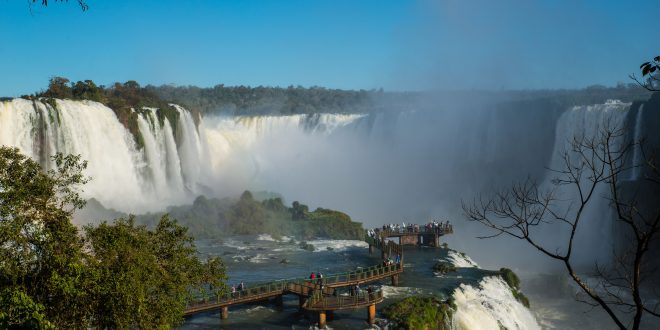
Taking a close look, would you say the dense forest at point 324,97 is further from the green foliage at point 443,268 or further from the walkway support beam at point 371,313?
the walkway support beam at point 371,313

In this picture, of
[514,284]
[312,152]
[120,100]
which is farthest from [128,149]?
[514,284]

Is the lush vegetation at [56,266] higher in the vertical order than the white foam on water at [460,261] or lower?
higher

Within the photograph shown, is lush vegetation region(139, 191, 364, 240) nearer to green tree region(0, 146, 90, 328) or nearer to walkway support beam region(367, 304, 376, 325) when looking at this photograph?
walkway support beam region(367, 304, 376, 325)

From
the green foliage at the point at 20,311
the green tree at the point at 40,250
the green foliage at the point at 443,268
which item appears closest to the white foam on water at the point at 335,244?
the green foliage at the point at 443,268

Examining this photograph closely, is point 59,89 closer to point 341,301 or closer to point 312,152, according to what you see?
point 312,152

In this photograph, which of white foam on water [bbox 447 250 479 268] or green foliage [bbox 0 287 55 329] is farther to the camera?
white foam on water [bbox 447 250 479 268]

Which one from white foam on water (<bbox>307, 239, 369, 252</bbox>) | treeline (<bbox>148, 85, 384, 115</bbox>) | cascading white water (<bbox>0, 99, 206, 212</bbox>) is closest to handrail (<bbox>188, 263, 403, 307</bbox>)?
white foam on water (<bbox>307, 239, 369, 252</bbox>)

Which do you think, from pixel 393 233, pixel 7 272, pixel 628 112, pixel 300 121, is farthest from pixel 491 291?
pixel 300 121
